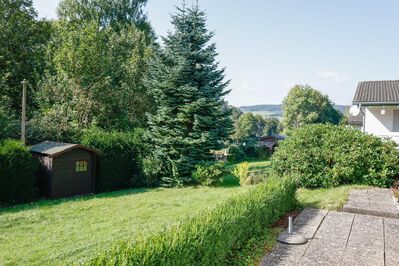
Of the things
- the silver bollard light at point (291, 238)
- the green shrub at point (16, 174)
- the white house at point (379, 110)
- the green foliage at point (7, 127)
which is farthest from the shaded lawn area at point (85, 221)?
the white house at point (379, 110)

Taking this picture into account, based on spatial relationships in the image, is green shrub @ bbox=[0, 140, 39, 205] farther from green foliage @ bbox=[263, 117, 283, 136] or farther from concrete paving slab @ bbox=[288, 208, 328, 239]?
green foliage @ bbox=[263, 117, 283, 136]

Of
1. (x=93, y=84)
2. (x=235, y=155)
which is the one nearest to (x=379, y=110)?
(x=93, y=84)

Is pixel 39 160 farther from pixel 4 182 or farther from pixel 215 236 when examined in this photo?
pixel 215 236

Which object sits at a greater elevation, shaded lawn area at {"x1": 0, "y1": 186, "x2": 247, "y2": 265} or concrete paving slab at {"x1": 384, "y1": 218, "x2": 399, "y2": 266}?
concrete paving slab at {"x1": 384, "y1": 218, "x2": 399, "y2": 266}

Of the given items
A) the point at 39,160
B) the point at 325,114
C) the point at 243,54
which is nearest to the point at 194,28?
the point at 243,54

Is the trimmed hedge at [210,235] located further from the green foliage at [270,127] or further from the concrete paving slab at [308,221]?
the green foliage at [270,127]

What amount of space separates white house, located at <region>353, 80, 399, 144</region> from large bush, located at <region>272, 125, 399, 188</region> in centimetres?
331

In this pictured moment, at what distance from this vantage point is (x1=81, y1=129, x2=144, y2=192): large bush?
14359mm

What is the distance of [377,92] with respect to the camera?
52.6 feet

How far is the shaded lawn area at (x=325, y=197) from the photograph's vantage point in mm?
9102

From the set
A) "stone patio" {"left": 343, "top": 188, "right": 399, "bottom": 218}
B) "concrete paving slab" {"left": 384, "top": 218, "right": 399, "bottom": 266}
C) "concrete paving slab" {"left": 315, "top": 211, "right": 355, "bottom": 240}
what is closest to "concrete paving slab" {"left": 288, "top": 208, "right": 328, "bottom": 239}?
"concrete paving slab" {"left": 315, "top": 211, "right": 355, "bottom": 240}

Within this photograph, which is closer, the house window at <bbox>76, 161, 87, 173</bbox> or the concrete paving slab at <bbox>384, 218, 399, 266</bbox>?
the concrete paving slab at <bbox>384, 218, 399, 266</bbox>

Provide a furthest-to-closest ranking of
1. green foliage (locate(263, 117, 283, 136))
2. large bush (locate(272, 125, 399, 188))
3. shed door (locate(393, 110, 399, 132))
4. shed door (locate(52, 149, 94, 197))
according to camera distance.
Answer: green foliage (locate(263, 117, 283, 136)) < shed door (locate(393, 110, 399, 132)) < shed door (locate(52, 149, 94, 197)) < large bush (locate(272, 125, 399, 188))

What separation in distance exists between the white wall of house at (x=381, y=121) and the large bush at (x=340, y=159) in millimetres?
3992
